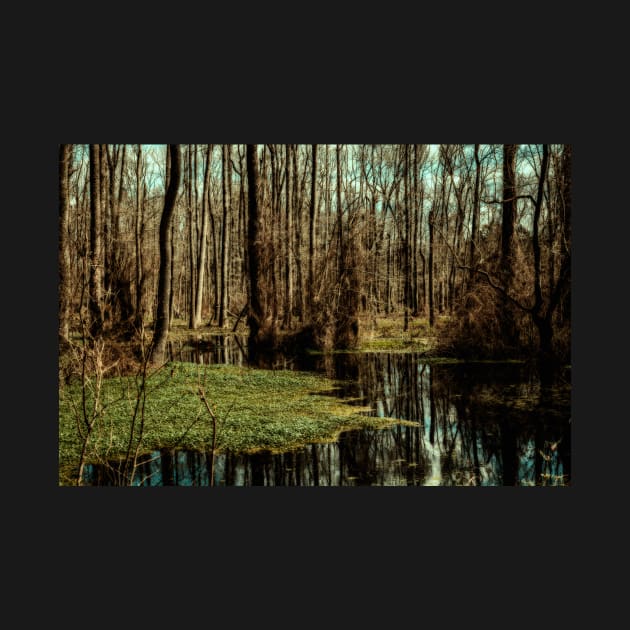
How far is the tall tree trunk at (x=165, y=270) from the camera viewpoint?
21.9ft

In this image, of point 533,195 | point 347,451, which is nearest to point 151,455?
point 347,451

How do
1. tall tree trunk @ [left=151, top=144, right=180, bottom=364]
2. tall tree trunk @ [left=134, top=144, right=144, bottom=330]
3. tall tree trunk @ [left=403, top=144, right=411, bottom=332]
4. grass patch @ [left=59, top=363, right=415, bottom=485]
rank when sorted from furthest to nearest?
tall tree trunk @ [left=403, top=144, right=411, bottom=332]
tall tree trunk @ [left=151, top=144, right=180, bottom=364]
tall tree trunk @ [left=134, top=144, right=144, bottom=330]
grass patch @ [left=59, top=363, right=415, bottom=485]

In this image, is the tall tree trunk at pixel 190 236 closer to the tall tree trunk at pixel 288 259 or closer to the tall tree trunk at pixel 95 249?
the tall tree trunk at pixel 95 249

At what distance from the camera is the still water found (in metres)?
5.71

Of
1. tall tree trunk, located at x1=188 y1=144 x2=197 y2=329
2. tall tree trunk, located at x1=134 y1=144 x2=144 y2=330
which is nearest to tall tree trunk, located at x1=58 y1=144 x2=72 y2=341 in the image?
tall tree trunk, located at x1=134 y1=144 x2=144 y2=330

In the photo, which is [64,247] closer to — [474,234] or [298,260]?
[298,260]

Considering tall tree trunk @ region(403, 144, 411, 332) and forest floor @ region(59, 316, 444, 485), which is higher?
tall tree trunk @ region(403, 144, 411, 332)

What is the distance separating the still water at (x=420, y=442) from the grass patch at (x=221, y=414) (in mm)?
159

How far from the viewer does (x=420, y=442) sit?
6.18 m

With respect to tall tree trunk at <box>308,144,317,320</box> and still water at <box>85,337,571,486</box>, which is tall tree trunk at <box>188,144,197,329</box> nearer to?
still water at <box>85,337,571,486</box>

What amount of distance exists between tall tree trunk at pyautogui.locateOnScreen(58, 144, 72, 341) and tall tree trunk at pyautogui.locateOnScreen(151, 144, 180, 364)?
961mm

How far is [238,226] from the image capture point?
7.78 metres

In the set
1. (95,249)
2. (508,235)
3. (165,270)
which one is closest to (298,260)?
(165,270)

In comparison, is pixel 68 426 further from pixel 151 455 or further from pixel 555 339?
pixel 555 339
